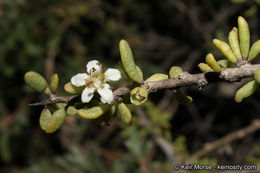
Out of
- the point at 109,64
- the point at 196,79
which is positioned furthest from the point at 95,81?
the point at 109,64

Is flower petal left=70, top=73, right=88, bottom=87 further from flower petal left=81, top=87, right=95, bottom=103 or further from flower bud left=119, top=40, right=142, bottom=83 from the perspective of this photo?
flower bud left=119, top=40, right=142, bottom=83

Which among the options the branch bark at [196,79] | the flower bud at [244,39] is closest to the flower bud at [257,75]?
the branch bark at [196,79]

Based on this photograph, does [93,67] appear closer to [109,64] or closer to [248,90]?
[248,90]

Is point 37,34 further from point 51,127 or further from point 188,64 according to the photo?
point 51,127

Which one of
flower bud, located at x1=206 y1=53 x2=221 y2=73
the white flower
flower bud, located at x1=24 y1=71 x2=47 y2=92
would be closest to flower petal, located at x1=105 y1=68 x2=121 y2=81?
the white flower

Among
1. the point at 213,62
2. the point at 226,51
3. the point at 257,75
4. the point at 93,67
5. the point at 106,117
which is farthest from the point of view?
the point at 93,67

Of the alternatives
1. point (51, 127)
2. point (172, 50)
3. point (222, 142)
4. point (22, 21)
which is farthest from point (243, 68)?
point (172, 50)
